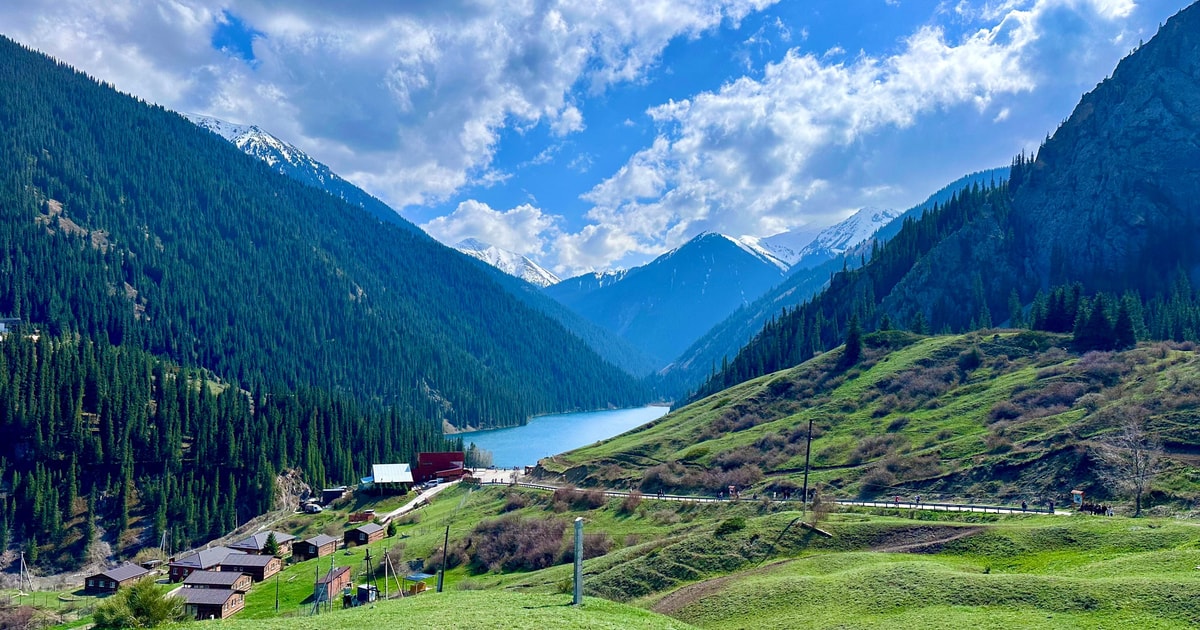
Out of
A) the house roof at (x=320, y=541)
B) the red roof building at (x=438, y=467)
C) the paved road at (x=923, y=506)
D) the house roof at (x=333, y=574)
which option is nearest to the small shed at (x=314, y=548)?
the house roof at (x=320, y=541)

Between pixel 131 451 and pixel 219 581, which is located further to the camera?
pixel 131 451

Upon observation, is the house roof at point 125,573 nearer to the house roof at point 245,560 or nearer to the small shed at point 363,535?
the house roof at point 245,560

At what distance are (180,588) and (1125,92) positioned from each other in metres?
231

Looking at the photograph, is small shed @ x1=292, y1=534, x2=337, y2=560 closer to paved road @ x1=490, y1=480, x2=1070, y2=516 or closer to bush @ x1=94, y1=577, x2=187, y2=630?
paved road @ x1=490, y1=480, x2=1070, y2=516

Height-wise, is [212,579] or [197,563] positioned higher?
[197,563]

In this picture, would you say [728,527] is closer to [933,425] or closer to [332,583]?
[332,583]

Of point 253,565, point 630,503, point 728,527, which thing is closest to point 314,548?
point 253,565

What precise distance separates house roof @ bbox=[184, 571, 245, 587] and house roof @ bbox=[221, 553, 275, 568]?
17.0ft

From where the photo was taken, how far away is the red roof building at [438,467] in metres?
136

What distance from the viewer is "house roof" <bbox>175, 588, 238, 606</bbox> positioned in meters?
69.0

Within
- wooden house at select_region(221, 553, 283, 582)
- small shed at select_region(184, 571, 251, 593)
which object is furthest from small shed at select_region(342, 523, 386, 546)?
small shed at select_region(184, 571, 251, 593)

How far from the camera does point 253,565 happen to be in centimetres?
8262

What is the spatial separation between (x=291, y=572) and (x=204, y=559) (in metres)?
10.5

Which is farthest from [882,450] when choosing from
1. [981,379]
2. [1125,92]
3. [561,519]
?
[1125,92]
